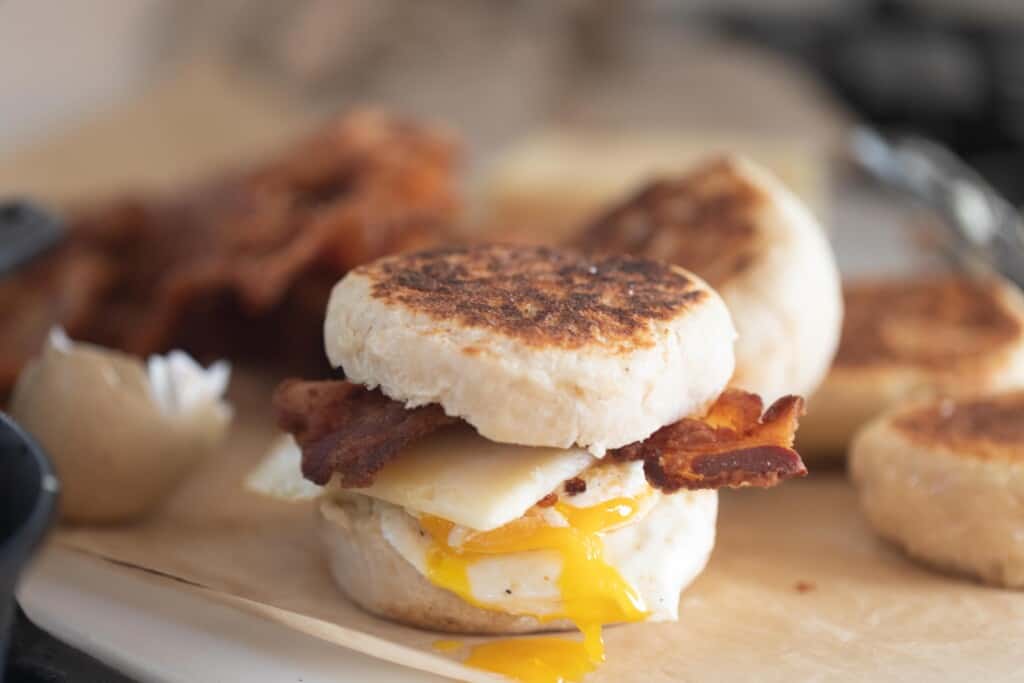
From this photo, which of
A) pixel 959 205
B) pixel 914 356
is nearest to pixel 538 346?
pixel 914 356

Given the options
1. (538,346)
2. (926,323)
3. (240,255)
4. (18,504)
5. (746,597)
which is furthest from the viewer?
(240,255)

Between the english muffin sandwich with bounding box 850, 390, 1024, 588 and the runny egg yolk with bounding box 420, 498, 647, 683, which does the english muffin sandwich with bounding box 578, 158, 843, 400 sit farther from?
the runny egg yolk with bounding box 420, 498, 647, 683

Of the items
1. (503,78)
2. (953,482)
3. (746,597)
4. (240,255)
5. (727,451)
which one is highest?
(503,78)

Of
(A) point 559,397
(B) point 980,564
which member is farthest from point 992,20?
(A) point 559,397

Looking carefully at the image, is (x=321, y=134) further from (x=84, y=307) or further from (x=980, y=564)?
(x=980, y=564)

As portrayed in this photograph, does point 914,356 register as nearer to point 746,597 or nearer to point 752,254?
point 752,254

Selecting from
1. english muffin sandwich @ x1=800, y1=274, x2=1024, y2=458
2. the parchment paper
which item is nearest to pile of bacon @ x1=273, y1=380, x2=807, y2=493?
the parchment paper

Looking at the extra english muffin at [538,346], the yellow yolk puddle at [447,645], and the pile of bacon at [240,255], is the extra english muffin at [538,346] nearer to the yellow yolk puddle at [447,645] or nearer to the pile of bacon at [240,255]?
the yellow yolk puddle at [447,645]
